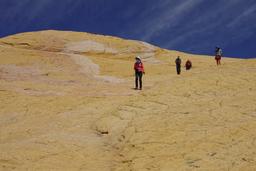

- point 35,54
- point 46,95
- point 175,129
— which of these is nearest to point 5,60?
point 35,54

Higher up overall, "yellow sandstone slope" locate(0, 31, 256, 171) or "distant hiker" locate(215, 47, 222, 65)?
"distant hiker" locate(215, 47, 222, 65)

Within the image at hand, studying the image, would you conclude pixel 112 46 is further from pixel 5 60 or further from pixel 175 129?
pixel 175 129

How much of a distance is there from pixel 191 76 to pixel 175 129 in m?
13.6

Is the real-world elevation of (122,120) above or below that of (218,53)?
below

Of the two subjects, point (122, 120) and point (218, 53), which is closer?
point (122, 120)

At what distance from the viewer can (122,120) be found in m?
27.8

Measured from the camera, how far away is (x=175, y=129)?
24.7 meters

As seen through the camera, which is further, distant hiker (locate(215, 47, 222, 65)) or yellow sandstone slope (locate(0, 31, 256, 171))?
distant hiker (locate(215, 47, 222, 65))

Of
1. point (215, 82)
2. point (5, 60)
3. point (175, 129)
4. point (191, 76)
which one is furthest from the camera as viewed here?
point (5, 60)

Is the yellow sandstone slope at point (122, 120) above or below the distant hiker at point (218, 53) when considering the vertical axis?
below

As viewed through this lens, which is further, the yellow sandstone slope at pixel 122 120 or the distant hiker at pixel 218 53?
the distant hiker at pixel 218 53

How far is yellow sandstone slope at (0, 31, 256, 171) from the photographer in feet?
70.9

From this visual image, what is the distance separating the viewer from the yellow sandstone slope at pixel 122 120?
21.6 m

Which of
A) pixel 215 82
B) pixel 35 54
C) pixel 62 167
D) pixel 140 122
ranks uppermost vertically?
pixel 35 54
